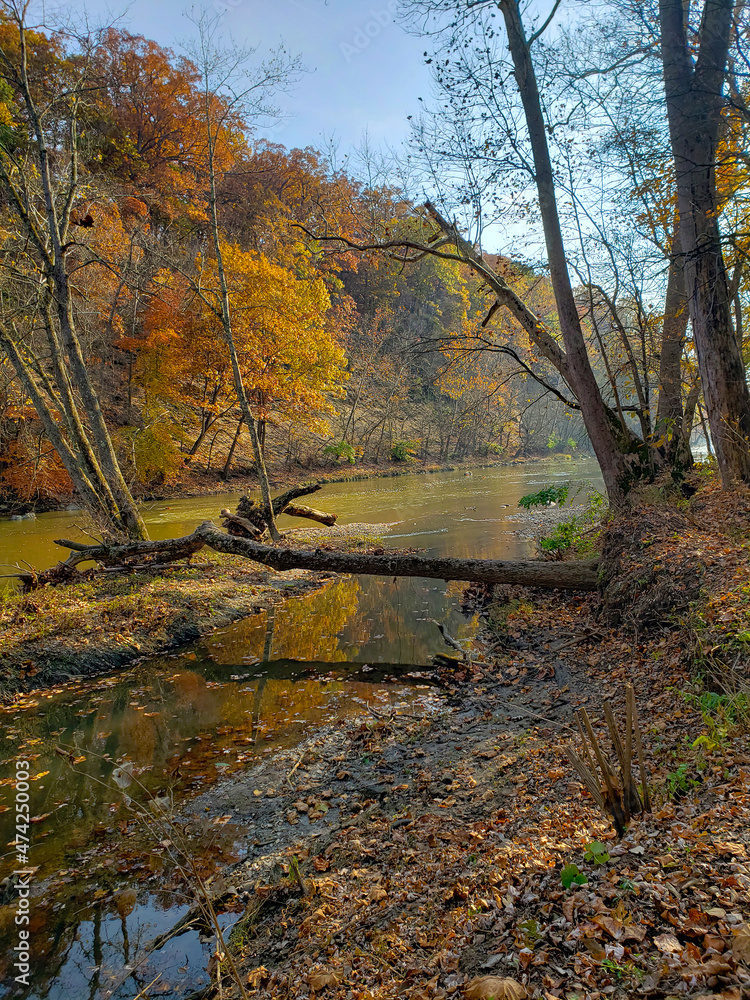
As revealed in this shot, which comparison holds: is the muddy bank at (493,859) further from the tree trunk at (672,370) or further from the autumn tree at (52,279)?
the autumn tree at (52,279)

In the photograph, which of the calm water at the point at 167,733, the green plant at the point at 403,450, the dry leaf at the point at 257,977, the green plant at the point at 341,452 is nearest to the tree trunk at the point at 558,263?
the calm water at the point at 167,733

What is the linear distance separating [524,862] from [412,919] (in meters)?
0.69

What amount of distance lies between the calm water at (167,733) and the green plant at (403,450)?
25.5 metres

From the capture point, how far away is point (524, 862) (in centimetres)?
288

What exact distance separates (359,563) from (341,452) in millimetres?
25038

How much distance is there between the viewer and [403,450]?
126 feet

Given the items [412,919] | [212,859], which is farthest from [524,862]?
[212,859]

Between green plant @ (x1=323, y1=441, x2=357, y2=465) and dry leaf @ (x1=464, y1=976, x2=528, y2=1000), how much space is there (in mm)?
31589

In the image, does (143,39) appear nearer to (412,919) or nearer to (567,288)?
(567,288)

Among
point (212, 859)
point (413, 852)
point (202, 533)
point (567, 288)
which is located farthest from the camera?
point (202, 533)

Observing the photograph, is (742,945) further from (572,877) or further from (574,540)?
(574,540)

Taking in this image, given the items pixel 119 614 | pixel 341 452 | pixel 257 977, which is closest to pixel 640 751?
pixel 257 977

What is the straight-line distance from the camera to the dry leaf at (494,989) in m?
2.02

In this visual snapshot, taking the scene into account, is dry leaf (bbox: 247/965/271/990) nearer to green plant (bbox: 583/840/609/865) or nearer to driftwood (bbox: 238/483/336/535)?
green plant (bbox: 583/840/609/865)
